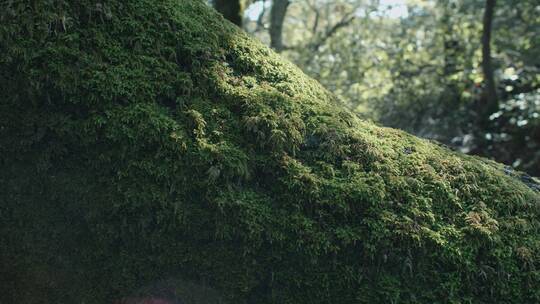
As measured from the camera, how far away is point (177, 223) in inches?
89.5

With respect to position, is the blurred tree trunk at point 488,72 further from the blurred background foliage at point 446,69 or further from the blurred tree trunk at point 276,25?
the blurred tree trunk at point 276,25

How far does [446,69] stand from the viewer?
1230 centimetres

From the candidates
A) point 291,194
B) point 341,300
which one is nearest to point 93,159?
point 291,194

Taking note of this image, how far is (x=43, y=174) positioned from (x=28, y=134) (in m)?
0.20

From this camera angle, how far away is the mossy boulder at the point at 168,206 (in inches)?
89.1

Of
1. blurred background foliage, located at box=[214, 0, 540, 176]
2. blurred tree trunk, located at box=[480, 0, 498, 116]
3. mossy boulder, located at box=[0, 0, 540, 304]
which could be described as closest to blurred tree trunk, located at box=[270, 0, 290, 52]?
blurred background foliage, located at box=[214, 0, 540, 176]

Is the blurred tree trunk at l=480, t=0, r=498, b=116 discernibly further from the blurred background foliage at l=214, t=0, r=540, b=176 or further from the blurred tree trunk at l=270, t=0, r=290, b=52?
the blurred tree trunk at l=270, t=0, r=290, b=52

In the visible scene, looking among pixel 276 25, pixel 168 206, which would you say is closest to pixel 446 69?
pixel 276 25

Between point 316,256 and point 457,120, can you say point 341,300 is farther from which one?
point 457,120

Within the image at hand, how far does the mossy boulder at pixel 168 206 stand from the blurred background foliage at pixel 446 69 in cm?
525

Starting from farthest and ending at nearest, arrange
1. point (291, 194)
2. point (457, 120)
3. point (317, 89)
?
1. point (457, 120)
2. point (317, 89)
3. point (291, 194)

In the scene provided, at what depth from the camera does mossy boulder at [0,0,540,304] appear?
7.43ft

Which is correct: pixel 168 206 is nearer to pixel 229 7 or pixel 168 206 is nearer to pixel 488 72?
pixel 229 7

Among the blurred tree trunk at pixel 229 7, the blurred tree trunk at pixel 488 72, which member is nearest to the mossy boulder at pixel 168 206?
the blurred tree trunk at pixel 229 7
